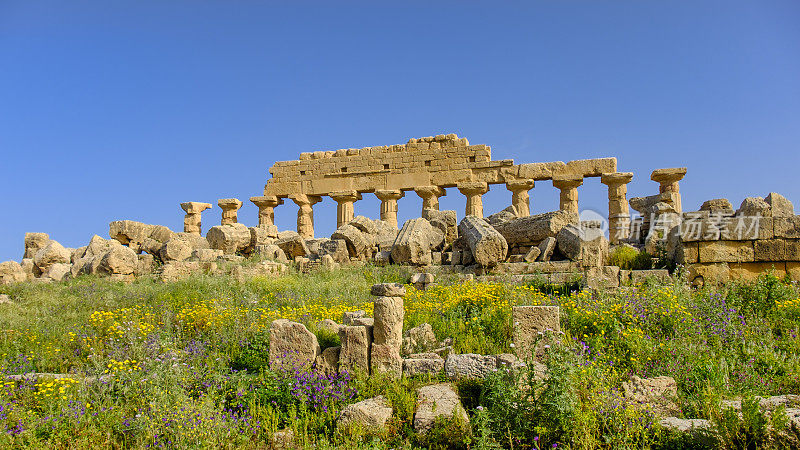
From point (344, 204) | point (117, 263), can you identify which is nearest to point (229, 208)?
point (344, 204)

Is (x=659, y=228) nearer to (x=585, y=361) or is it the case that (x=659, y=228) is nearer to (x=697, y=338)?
(x=697, y=338)

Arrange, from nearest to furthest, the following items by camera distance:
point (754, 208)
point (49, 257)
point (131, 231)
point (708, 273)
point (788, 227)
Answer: point (788, 227)
point (708, 273)
point (754, 208)
point (49, 257)
point (131, 231)

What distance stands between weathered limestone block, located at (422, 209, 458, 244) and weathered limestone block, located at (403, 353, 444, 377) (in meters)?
9.04

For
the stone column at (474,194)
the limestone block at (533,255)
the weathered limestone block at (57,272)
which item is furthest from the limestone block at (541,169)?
the weathered limestone block at (57,272)

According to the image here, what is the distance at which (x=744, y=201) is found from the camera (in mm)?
13641

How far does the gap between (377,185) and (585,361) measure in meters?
18.2

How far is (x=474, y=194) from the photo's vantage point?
2212 cm

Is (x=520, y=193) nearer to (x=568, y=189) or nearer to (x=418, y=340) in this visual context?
(x=568, y=189)

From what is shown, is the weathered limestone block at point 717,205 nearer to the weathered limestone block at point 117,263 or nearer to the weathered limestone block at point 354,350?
the weathered limestone block at point 354,350

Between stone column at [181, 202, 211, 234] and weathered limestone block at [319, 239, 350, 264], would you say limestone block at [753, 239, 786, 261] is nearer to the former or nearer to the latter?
weathered limestone block at [319, 239, 350, 264]

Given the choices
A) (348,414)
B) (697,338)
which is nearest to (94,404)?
(348,414)

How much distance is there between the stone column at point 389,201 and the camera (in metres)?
23.0

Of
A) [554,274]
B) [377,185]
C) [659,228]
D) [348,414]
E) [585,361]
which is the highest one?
[377,185]

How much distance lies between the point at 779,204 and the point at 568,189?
8.52m
